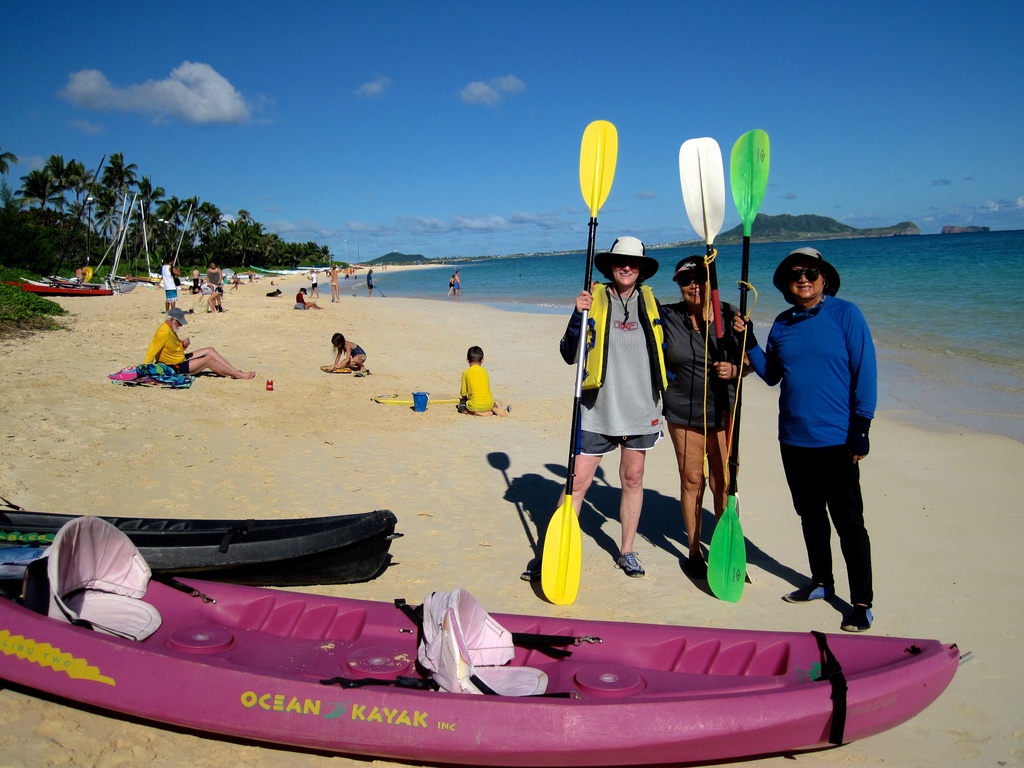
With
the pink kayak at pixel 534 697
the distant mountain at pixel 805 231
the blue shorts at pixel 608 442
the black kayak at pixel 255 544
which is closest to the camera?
the pink kayak at pixel 534 697

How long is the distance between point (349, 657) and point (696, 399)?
7.78 ft

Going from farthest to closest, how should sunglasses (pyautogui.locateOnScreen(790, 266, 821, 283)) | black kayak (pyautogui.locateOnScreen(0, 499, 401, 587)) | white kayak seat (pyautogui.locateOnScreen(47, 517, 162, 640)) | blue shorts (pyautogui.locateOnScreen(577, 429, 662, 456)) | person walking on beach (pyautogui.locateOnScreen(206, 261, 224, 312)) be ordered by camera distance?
person walking on beach (pyautogui.locateOnScreen(206, 261, 224, 312)) < blue shorts (pyautogui.locateOnScreen(577, 429, 662, 456)) < black kayak (pyautogui.locateOnScreen(0, 499, 401, 587)) < sunglasses (pyautogui.locateOnScreen(790, 266, 821, 283)) < white kayak seat (pyautogui.locateOnScreen(47, 517, 162, 640))

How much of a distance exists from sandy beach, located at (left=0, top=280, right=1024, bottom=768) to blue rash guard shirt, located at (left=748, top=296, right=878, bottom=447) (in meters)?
1.08

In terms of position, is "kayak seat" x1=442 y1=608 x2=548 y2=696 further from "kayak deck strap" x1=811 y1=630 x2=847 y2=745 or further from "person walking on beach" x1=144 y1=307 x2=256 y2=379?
"person walking on beach" x1=144 y1=307 x2=256 y2=379

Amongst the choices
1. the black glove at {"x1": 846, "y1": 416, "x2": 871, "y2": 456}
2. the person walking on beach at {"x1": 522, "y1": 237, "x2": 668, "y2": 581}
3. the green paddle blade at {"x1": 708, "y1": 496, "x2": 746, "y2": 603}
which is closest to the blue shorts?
Answer: the person walking on beach at {"x1": 522, "y1": 237, "x2": 668, "y2": 581}

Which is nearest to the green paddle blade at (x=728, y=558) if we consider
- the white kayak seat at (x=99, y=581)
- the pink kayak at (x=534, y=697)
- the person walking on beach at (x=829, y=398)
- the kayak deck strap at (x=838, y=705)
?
the person walking on beach at (x=829, y=398)

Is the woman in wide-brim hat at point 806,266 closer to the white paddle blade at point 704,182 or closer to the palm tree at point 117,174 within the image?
the white paddle blade at point 704,182

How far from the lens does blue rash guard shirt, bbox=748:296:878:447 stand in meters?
3.69

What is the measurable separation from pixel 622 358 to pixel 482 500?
2335 millimetres

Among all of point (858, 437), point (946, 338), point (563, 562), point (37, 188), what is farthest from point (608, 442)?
point (37, 188)

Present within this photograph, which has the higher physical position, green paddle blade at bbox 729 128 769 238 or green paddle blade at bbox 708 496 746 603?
green paddle blade at bbox 729 128 769 238

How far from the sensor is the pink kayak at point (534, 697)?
8.49 ft

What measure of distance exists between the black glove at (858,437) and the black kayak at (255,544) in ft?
8.38

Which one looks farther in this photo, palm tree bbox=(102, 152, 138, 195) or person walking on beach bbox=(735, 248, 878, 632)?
palm tree bbox=(102, 152, 138, 195)
